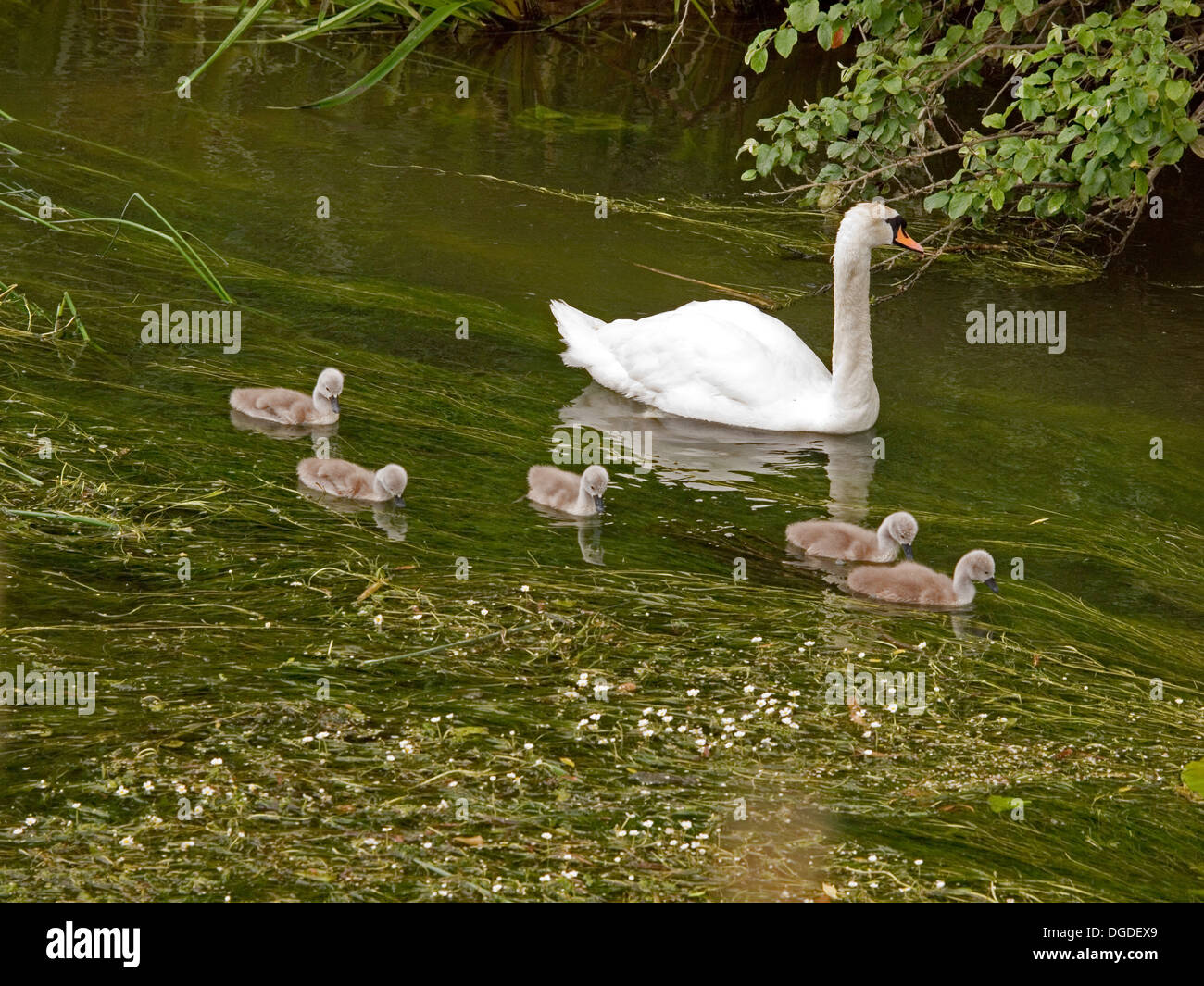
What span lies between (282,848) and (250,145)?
839 centimetres

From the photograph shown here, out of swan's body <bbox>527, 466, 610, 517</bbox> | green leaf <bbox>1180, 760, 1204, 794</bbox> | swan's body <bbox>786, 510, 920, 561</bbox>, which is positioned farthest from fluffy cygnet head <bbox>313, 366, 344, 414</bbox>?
green leaf <bbox>1180, 760, 1204, 794</bbox>

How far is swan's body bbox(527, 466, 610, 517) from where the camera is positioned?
691 centimetres

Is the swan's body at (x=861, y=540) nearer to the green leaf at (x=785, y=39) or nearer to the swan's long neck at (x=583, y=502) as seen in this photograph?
the swan's long neck at (x=583, y=502)

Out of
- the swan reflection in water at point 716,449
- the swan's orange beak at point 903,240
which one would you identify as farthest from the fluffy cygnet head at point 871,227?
the swan reflection in water at point 716,449

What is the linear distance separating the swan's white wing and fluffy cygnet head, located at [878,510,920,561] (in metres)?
1.63

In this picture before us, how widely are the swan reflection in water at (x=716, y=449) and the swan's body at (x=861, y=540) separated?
0.55 meters

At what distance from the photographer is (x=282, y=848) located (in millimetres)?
4504

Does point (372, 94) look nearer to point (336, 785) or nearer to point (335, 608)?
point (335, 608)

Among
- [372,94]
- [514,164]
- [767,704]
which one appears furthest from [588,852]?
[372,94]

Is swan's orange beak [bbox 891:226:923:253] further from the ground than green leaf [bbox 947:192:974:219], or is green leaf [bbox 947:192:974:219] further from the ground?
green leaf [bbox 947:192:974:219]

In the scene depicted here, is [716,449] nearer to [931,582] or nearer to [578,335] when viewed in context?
[578,335]

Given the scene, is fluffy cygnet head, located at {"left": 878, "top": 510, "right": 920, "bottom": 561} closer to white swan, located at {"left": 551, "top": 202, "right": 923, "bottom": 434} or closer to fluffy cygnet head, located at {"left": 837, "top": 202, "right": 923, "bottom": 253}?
white swan, located at {"left": 551, "top": 202, "right": 923, "bottom": 434}

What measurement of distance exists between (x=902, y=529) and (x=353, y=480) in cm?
222

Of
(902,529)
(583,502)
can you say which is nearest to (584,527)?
(583,502)
